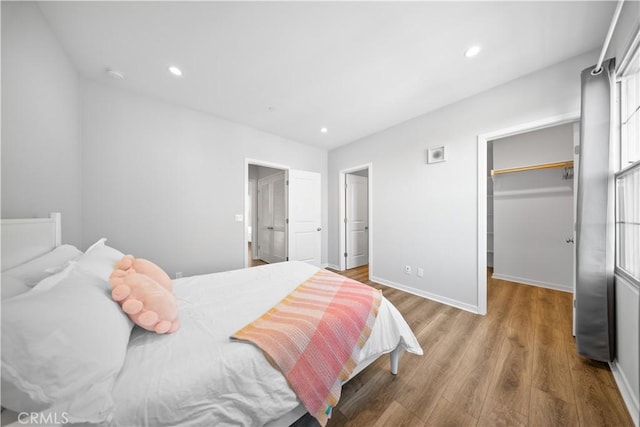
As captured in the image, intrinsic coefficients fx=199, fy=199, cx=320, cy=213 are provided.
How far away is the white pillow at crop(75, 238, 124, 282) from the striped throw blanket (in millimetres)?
811

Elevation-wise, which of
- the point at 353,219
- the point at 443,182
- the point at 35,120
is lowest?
the point at 353,219

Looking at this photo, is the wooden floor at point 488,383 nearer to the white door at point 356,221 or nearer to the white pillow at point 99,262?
the white pillow at point 99,262

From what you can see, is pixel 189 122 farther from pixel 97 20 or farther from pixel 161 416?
pixel 161 416

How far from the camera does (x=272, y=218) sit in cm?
457

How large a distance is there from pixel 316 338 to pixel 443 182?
100 inches

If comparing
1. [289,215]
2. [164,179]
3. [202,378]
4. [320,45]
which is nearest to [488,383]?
[202,378]

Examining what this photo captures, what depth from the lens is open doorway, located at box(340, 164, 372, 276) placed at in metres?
4.16

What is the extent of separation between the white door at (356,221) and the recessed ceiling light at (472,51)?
8.67 ft

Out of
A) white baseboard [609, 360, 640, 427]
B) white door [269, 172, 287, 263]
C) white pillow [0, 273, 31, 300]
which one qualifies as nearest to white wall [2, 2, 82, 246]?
white pillow [0, 273, 31, 300]

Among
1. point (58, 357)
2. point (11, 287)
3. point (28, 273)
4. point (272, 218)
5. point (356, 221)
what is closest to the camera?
point (58, 357)

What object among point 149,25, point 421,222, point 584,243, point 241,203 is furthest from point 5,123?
point 584,243

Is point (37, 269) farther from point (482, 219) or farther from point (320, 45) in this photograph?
point (482, 219)

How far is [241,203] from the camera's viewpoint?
3.15 metres

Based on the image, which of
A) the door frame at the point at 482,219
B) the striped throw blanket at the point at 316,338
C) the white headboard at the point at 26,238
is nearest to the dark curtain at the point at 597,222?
the door frame at the point at 482,219
